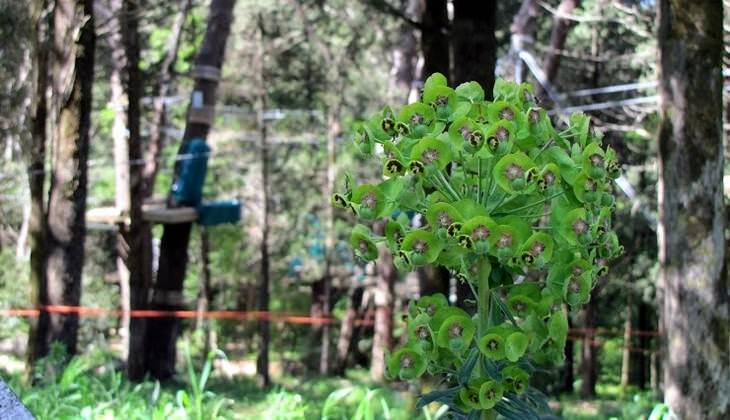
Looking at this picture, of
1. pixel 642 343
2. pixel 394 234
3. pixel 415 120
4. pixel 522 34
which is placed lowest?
pixel 642 343

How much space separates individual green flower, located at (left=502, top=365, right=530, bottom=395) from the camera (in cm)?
225

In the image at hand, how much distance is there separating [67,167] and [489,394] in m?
6.73

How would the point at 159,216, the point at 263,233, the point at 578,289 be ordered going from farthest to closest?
the point at 263,233, the point at 159,216, the point at 578,289

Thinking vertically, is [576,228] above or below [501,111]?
below

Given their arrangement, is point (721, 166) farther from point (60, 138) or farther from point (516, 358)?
point (60, 138)

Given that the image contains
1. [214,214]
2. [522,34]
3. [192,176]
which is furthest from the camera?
[522,34]

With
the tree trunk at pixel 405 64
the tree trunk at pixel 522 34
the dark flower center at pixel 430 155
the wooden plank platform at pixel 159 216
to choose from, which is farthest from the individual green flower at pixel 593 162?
the tree trunk at pixel 405 64

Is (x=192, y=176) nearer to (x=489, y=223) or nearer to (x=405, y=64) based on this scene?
(x=405, y=64)

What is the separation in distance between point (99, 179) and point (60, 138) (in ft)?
72.6

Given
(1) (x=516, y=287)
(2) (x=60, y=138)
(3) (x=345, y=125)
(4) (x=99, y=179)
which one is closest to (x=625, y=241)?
(3) (x=345, y=125)

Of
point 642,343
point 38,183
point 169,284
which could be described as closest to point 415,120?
point 38,183

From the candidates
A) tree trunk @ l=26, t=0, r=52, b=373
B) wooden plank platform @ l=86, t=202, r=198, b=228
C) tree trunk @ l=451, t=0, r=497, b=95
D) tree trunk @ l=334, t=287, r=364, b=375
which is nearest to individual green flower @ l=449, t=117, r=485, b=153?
tree trunk @ l=451, t=0, r=497, b=95

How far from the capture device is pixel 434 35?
335 inches

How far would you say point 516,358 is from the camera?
2.16 meters
